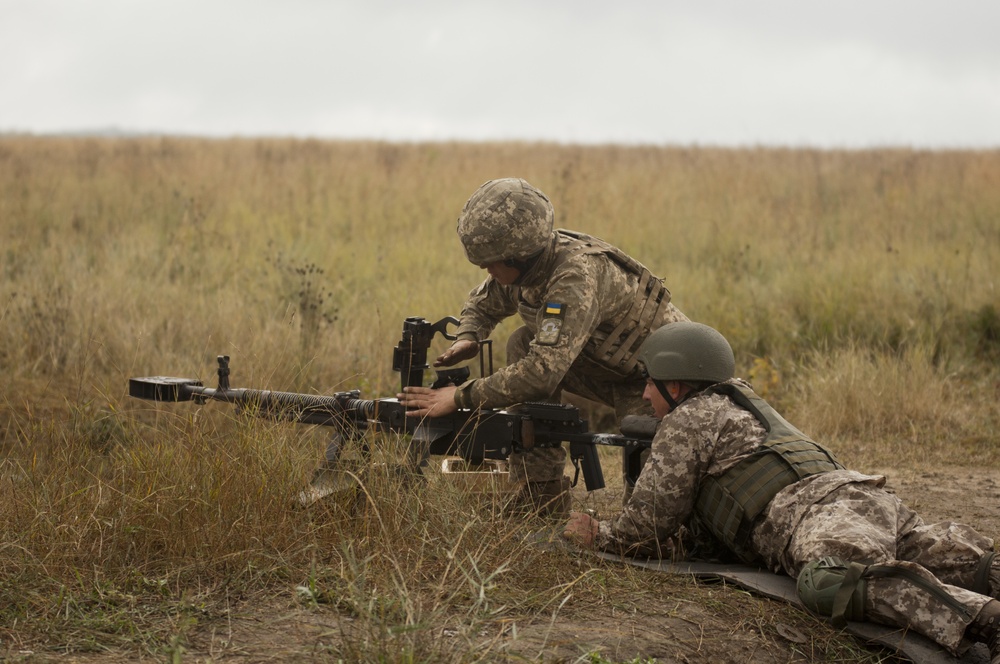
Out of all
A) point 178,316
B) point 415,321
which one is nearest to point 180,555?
point 415,321

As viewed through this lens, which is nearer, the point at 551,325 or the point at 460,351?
the point at 551,325

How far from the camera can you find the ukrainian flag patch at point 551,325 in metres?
4.96

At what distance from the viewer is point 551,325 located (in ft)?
16.3

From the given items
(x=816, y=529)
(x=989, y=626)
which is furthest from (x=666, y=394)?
(x=989, y=626)

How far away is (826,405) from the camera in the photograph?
24.9 ft

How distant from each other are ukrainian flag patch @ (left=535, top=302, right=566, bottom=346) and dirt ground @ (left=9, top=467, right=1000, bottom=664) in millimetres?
1081

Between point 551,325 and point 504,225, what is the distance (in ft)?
1.81

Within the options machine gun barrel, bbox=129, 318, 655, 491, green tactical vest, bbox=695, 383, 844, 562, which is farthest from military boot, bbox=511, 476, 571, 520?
green tactical vest, bbox=695, 383, 844, 562

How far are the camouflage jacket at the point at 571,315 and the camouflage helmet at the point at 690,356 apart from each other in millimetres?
591

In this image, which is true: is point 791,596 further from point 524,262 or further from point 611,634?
point 524,262

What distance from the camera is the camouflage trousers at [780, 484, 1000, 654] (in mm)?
3600

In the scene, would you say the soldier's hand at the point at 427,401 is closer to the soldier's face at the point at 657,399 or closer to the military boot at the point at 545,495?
the military boot at the point at 545,495

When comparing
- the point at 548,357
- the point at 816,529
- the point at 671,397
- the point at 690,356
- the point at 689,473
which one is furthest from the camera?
the point at 548,357

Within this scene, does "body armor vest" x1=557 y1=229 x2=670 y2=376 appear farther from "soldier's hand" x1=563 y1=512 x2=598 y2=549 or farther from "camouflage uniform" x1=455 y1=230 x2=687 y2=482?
"soldier's hand" x1=563 y1=512 x2=598 y2=549
